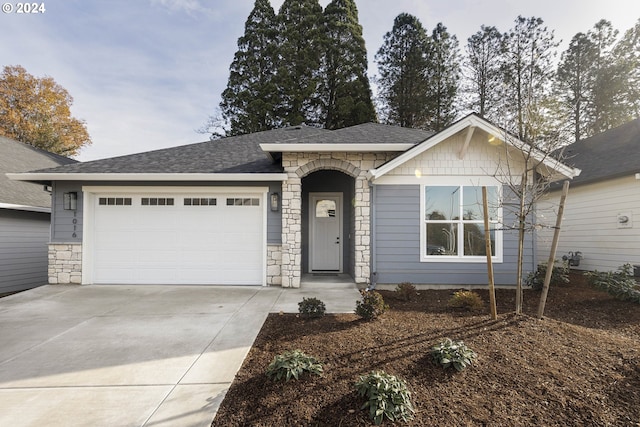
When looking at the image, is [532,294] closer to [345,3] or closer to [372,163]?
[372,163]

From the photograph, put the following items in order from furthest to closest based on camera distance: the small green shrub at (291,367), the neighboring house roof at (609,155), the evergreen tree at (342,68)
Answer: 1. the evergreen tree at (342,68)
2. the neighboring house roof at (609,155)
3. the small green shrub at (291,367)

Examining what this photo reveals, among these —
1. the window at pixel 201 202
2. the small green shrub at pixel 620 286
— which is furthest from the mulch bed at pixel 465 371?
the window at pixel 201 202

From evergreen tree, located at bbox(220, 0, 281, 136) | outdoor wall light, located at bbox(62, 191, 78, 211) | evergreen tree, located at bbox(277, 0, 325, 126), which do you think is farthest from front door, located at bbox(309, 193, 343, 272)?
evergreen tree, located at bbox(220, 0, 281, 136)

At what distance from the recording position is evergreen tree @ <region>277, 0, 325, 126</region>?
18.4 metres

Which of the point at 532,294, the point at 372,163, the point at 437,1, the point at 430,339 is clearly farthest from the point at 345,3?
the point at 430,339

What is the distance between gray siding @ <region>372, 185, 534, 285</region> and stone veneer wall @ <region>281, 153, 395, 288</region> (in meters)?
0.24

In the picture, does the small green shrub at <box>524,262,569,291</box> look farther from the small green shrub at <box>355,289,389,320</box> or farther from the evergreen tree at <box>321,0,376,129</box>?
the evergreen tree at <box>321,0,376,129</box>

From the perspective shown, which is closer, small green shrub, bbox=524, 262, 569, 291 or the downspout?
small green shrub, bbox=524, 262, 569, 291

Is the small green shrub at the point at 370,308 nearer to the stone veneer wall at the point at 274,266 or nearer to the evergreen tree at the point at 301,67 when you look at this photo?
the stone veneer wall at the point at 274,266

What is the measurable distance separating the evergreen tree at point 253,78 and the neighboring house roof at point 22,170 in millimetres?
9011

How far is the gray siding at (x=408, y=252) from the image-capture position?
262 inches

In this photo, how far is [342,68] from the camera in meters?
18.9

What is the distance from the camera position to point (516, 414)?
2398 millimetres

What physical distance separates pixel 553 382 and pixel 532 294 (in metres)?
3.91
